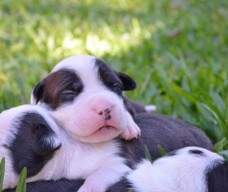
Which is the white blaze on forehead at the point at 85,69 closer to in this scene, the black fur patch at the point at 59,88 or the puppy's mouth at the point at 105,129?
the black fur patch at the point at 59,88

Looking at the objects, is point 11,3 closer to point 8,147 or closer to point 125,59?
point 125,59

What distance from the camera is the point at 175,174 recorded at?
298 centimetres

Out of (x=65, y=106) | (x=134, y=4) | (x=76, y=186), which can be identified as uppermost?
(x=65, y=106)

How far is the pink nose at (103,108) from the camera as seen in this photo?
125 inches

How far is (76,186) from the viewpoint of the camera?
125 inches

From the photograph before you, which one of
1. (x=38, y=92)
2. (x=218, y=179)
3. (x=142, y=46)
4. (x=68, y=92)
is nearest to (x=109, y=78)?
(x=68, y=92)

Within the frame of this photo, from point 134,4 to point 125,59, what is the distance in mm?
3096

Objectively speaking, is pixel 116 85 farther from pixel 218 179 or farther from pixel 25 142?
pixel 218 179

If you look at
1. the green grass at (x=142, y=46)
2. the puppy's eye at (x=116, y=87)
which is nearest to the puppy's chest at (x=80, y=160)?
the puppy's eye at (x=116, y=87)

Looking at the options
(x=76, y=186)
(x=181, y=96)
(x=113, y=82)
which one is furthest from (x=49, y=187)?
(x=181, y=96)

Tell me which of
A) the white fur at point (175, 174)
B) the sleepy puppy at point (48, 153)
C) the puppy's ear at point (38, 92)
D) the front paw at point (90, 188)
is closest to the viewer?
the white fur at point (175, 174)

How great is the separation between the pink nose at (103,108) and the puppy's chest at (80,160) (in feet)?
0.60

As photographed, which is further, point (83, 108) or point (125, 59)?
point (125, 59)

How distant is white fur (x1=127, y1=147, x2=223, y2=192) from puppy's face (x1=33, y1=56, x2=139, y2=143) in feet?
0.78
